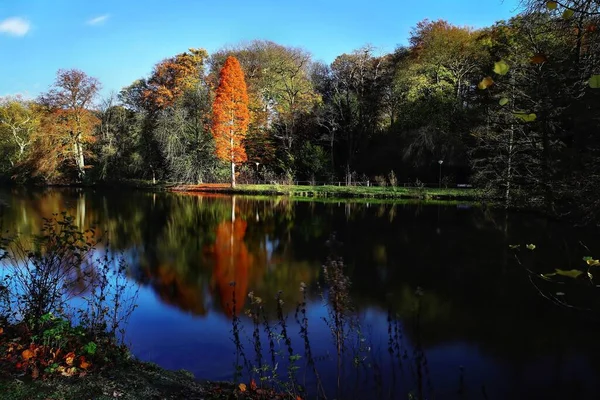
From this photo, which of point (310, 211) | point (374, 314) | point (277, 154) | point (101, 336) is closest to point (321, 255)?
point (374, 314)

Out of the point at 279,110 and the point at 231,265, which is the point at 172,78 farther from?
the point at 231,265

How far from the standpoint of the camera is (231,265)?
35.7 feet

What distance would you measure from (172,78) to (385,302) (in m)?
37.1

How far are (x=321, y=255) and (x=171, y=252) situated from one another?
4315 mm

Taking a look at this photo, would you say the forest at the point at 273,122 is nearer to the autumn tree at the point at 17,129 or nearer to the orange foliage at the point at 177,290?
the autumn tree at the point at 17,129

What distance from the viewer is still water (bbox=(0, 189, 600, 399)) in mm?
5336

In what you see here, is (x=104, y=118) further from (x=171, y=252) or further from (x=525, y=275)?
(x=525, y=275)

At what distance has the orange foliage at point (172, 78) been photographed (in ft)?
125

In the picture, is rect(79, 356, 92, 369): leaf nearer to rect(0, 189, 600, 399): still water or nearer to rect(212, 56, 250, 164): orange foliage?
rect(0, 189, 600, 399): still water

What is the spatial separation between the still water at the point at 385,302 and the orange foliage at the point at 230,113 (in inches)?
599


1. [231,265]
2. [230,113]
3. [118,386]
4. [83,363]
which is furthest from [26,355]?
[230,113]

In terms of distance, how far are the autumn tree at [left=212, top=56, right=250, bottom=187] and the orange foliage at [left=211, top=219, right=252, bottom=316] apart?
16.5m

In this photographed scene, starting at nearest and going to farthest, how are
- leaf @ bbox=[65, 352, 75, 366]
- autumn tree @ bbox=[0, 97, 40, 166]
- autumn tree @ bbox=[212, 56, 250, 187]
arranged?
leaf @ bbox=[65, 352, 75, 366] → autumn tree @ bbox=[212, 56, 250, 187] → autumn tree @ bbox=[0, 97, 40, 166]

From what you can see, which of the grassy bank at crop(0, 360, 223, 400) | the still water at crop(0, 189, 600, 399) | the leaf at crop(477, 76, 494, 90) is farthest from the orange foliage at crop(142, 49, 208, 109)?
the leaf at crop(477, 76, 494, 90)
